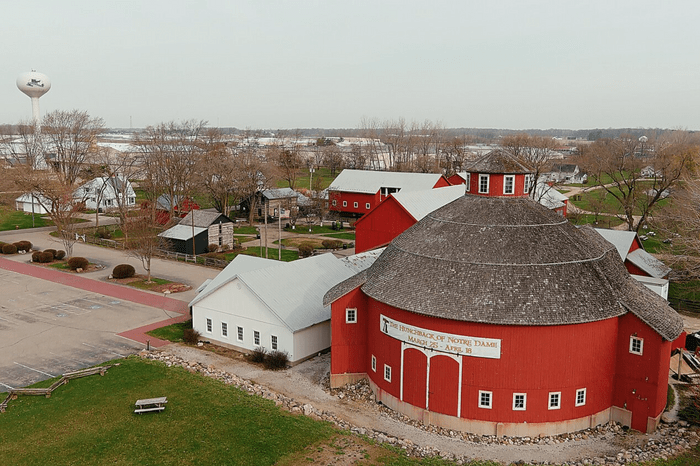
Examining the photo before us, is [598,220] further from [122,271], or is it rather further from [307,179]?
[307,179]

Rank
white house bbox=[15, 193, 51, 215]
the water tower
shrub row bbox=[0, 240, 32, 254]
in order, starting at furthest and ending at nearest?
the water tower → white house bbox=[15, 193, 51, 215] → shrub row bbox=[0, 240, 32, 254]

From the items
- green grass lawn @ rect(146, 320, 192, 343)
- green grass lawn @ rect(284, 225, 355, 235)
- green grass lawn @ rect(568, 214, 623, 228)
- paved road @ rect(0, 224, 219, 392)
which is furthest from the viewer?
green grass lawn @ rect(568, 214, 623, 228)

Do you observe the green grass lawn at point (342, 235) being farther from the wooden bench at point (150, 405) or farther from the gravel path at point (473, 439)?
the wooden bench at point (150, 405)

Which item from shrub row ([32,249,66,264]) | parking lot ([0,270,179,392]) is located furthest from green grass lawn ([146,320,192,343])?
shrub row ([32,249,66,264])

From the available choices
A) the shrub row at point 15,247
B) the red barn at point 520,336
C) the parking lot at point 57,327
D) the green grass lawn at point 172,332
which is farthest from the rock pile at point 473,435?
the shrub row at point 15,247

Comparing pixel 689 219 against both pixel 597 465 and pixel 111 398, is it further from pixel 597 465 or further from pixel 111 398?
pixel 111 398

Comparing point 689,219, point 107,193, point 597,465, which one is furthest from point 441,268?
point 107,193

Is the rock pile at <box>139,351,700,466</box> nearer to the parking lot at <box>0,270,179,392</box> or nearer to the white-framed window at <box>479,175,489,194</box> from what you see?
the parking lot at <box>0,270,179,392</box>
